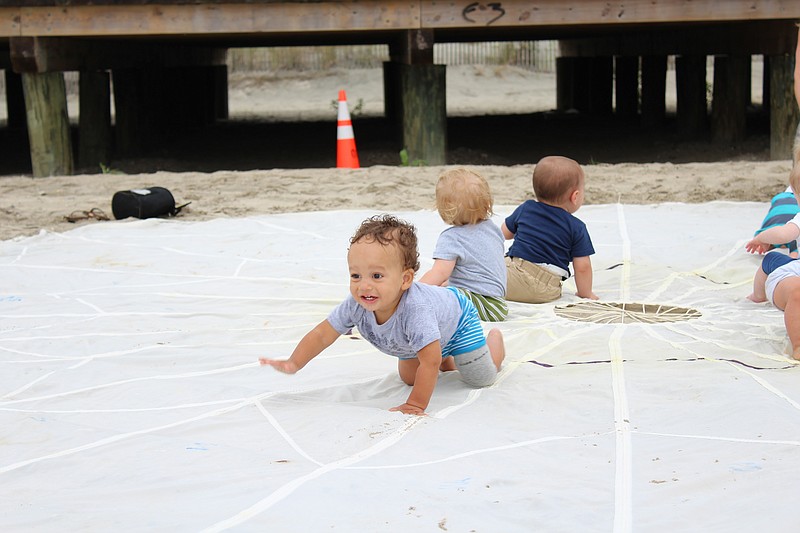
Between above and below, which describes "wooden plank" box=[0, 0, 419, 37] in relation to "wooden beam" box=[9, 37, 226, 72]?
above

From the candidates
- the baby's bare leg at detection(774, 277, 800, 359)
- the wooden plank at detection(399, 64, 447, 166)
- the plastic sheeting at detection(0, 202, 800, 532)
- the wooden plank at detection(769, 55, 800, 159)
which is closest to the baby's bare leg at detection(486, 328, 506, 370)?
the plastic sheeting at detection(0, 202, 800, 532)

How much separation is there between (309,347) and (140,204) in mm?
3920

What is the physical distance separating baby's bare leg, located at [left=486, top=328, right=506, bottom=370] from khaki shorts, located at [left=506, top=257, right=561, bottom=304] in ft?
3.83

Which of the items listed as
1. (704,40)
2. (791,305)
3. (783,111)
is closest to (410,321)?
(791,305)

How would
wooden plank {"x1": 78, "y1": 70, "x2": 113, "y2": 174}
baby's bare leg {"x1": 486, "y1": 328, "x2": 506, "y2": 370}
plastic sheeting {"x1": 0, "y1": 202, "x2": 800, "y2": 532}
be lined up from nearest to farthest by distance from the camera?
plastic sheeting {"x1": 0, "y1": 202, "x2": 800, "y2": 532} < baby's bare leg {"x1": 486, "y1": 328, "x2": 506, "y2": 370} < wooden plank {"x1": 78, "y1": 70, "x2": 113, "y2": 174}

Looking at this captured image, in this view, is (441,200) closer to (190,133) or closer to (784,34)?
(784,34)

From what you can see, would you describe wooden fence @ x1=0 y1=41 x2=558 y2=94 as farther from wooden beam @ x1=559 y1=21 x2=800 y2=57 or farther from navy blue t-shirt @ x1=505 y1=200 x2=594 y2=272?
navy blue t-shirt @ x1=505 y1=200 x2=594 y2=272

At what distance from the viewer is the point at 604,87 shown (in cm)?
1780

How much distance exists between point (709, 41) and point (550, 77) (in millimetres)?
15591

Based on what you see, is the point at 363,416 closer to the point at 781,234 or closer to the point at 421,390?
the point at 421,390

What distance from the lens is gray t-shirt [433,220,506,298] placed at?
4160 millimetres

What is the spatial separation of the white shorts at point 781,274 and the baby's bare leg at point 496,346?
1124 millimetres

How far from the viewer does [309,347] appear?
10.9 ft

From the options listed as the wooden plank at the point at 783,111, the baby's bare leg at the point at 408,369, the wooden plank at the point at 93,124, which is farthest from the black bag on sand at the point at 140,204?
the wooden plank at the point at 783,111
